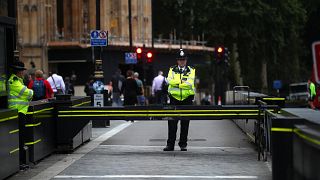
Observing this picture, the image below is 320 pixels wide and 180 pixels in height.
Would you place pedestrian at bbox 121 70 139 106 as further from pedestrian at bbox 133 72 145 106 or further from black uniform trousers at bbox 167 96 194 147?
black uniform trousers at bbox 167 96 194 147

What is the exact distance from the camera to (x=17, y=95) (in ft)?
34.4

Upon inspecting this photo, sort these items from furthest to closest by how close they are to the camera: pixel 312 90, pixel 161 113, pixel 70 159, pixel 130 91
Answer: pixel 312 90, pixel 130 91, pixel 161 113, pixel 70 159

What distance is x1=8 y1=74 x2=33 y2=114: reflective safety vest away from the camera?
10.4 metres

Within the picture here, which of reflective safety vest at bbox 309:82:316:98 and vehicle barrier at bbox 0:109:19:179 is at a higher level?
reflective safety vest at bbox 309:82:316:98

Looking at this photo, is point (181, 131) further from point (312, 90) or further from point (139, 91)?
point (312, 90)

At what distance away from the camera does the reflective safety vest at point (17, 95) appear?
10406mm

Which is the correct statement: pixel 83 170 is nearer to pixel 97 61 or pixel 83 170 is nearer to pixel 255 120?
pixel 255 120

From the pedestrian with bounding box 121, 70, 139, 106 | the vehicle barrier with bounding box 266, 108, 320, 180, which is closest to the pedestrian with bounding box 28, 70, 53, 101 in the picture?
the pedestrian with bounding box 121, 70, 139, 106

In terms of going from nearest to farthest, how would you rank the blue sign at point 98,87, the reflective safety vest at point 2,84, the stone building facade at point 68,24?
the reflective safety vest at point 2,84 → the blue sign at point 98,87 → the stone building facade at point 68,24

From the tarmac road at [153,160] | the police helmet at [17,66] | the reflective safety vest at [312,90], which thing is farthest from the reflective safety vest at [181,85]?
the reflective safety vest at [312,90]

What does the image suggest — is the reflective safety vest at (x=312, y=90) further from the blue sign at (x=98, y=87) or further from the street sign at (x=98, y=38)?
the street sign at (x=98, y=38)

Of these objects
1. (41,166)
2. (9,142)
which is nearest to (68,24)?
(41,166)

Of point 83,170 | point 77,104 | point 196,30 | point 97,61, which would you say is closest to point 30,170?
point 83,170

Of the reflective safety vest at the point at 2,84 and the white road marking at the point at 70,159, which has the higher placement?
the reflective safety vest at the point at 2,84
